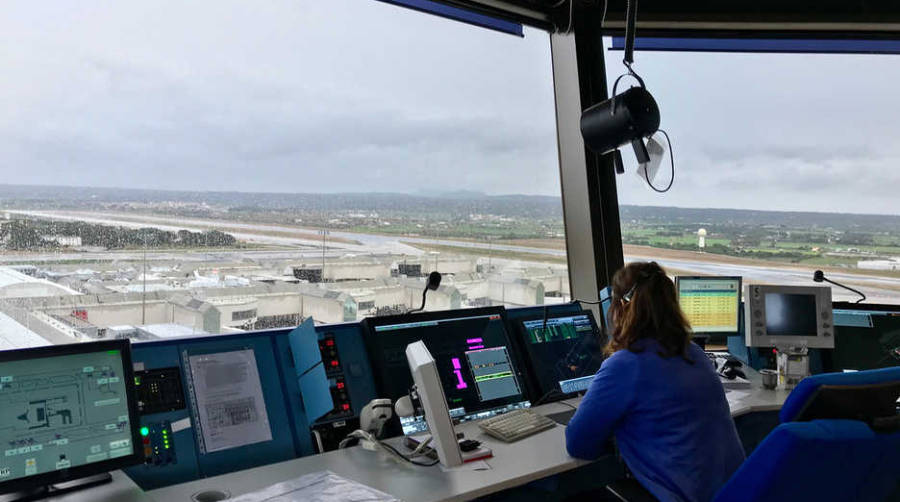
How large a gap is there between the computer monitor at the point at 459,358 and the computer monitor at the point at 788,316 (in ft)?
4.74

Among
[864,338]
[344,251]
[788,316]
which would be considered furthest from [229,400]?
[864,338]

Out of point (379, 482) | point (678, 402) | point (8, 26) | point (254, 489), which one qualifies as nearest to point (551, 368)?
point (678, 402)

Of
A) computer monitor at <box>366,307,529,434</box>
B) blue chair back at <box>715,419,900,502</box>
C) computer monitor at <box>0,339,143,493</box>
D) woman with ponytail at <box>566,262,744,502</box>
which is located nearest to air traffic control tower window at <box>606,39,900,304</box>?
computer monitor at <box>366,307,529,434</box>

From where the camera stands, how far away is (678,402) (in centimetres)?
208

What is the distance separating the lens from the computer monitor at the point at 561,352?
3.01 metres

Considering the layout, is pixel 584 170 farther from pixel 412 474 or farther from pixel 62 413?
pixel 62 413

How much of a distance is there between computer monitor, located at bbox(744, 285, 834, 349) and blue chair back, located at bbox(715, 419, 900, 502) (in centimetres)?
173

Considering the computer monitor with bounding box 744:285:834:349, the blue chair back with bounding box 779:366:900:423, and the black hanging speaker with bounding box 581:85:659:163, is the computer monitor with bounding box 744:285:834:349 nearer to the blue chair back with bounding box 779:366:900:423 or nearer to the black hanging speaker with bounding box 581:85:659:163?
the black hanging speaker with bounding box 581:85:659:163

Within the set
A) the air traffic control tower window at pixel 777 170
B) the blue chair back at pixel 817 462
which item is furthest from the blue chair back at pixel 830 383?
the air traffic control tower window at pixel 777 170

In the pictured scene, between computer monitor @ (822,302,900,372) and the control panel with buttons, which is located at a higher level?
the control panel with buttons

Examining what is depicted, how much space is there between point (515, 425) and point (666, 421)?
24.3 inches

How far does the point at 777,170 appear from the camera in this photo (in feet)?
14.1

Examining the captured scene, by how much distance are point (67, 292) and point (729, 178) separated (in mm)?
3843

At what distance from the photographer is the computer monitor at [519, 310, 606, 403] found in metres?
3.01
